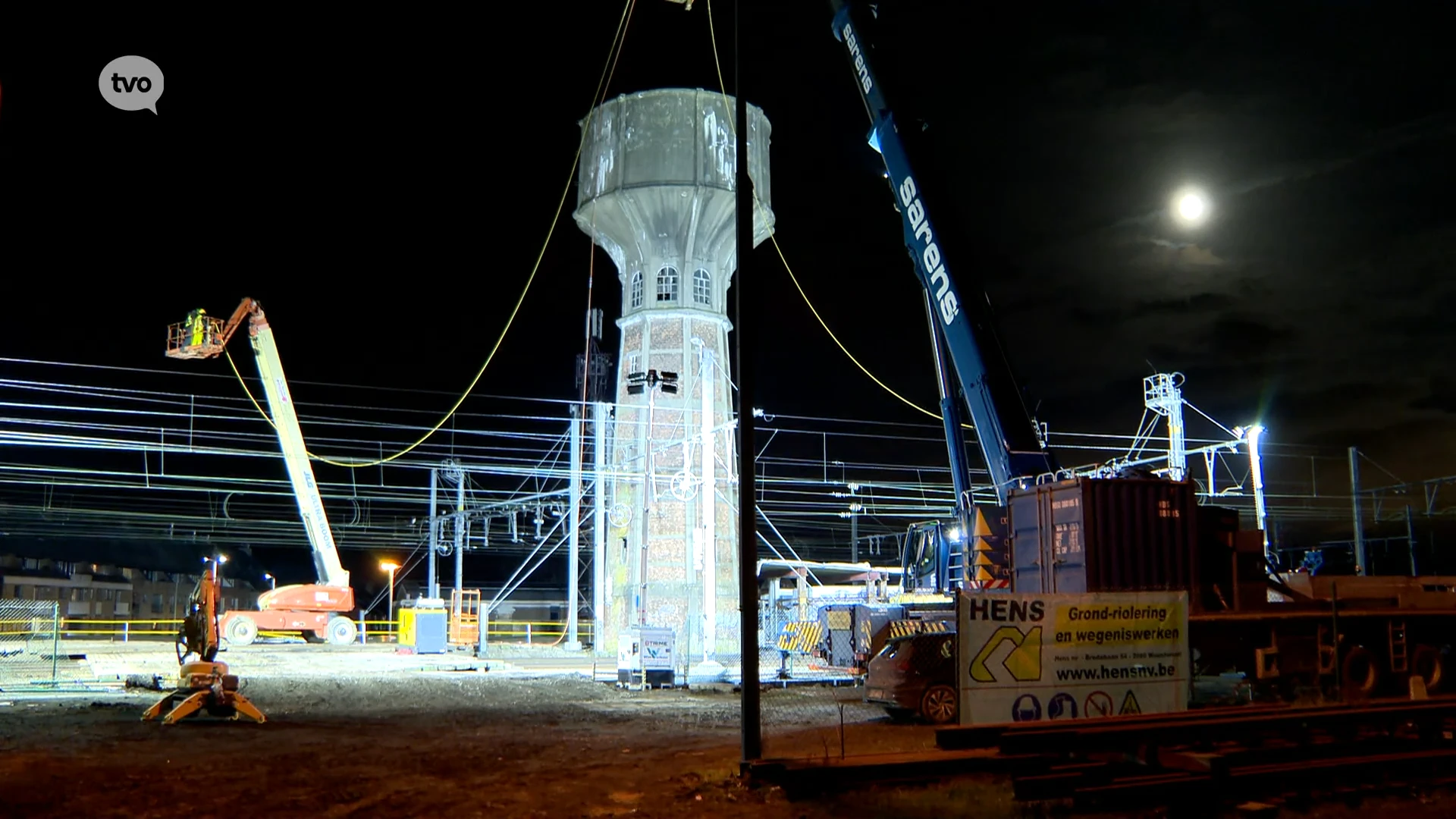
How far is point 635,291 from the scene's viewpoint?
40.6 meters

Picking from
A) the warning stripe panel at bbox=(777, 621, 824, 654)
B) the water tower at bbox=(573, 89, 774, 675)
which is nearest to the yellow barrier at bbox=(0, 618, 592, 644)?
the water tower at bbox=(573, 89, 774, 675)

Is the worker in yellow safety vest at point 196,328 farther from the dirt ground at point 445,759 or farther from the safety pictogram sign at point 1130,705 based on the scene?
the safety pictogram sign at point 1130,705

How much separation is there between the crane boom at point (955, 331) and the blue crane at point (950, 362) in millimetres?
13

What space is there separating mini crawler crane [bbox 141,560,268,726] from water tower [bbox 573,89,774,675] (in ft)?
64.8

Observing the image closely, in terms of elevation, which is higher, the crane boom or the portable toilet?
the crane boom

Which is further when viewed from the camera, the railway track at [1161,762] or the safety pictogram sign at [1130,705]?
the safety pictogram sign at [1130,705]

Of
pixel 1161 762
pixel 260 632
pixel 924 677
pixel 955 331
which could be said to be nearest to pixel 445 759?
pixel 924 677

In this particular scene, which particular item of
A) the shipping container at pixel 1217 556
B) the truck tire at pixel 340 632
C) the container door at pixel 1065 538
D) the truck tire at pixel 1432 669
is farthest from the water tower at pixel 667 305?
the truck tire at pixel 1432 669

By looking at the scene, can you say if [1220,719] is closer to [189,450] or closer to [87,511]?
[189,450]

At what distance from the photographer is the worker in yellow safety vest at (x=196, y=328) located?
36.6m

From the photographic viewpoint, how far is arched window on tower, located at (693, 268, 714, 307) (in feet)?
131

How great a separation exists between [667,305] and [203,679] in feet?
80.5

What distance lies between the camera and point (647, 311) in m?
39.6

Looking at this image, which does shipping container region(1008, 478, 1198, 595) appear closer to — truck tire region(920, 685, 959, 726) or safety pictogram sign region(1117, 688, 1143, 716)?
truck tire region(920, 685, 959, 726)
